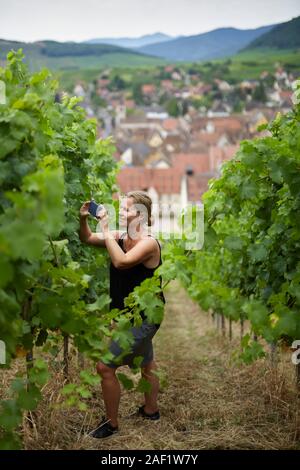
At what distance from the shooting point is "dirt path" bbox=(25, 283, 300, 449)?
4164mm

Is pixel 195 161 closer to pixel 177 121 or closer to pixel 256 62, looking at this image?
pixel 177 121

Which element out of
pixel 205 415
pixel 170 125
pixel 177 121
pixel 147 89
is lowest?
pixel 205 415

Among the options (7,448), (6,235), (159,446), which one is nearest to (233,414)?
(159,446)

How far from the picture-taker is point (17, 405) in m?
3.53

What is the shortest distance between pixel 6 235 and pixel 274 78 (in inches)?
5492

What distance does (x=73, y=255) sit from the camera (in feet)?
17.4

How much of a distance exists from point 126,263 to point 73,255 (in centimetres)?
127

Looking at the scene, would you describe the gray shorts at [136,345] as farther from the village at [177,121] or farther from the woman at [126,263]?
the village at [177,121]

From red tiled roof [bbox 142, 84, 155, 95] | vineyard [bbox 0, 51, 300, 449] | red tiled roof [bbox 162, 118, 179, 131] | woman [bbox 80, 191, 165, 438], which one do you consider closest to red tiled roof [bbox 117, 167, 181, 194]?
vineyard [bbox 0, 51, 300, 449]

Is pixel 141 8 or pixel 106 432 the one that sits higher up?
pixel 141 8

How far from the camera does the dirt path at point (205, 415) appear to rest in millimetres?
4164

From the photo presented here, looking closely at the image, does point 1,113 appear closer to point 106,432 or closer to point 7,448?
point 7,448

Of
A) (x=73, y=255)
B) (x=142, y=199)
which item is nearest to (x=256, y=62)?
(x=73, y=255)

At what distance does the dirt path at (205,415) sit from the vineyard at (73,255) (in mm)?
32
